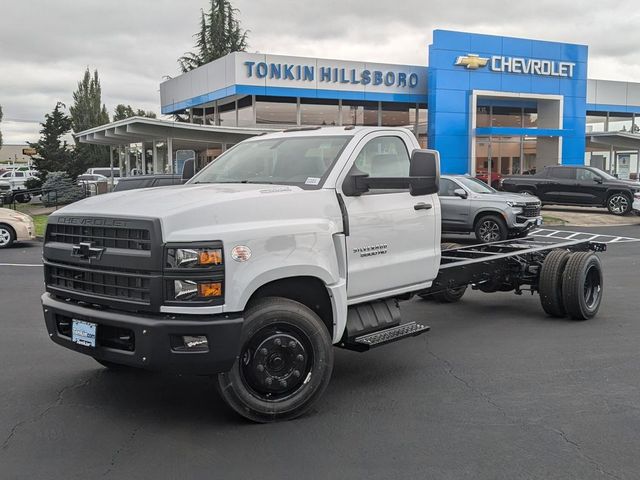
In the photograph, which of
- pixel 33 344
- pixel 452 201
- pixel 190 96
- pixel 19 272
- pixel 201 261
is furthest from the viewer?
pixel 190 96

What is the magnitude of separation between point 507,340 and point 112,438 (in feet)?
14.2

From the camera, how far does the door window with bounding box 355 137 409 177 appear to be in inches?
211

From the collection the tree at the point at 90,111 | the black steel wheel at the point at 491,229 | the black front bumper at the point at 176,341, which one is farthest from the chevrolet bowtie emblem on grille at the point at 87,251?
the tree at the point at 90,111

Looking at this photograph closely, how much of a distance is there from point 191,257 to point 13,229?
14.0 m

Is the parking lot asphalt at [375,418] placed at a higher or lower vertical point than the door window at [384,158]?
lower

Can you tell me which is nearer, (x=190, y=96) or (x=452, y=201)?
(x=452, y=201)

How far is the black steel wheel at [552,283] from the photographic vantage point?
7.64 meters

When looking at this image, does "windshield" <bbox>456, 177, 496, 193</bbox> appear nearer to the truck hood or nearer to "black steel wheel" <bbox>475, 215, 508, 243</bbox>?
"black steel wheel" <bbox>475, 215, 508, 243</bbox>

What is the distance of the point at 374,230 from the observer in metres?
5.16

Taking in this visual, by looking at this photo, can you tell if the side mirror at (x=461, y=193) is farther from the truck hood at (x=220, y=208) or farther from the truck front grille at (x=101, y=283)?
the truck front grille at (x=101, y=283)

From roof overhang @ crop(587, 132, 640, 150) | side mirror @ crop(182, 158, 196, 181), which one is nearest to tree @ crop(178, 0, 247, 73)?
roof overhang @ crop(587, 132, 640, 150)

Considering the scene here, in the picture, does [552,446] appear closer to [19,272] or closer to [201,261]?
[201,261]

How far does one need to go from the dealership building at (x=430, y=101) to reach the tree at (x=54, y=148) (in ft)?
8.93

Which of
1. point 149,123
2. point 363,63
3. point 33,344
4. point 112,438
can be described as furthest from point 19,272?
point 363,63
